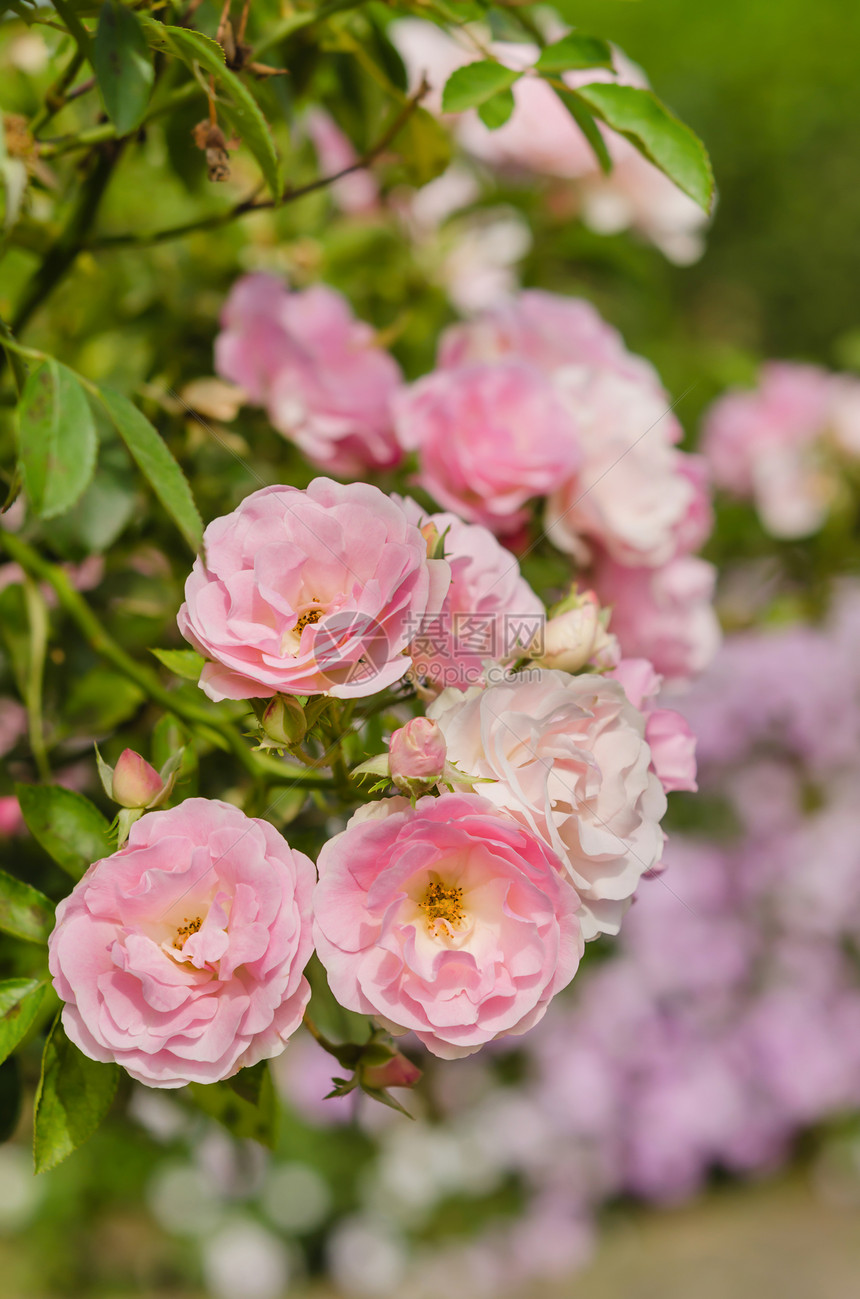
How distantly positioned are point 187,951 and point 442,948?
0.10m

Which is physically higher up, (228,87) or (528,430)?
(228,87)

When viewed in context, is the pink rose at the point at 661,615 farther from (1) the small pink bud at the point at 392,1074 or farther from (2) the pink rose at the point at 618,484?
(1) the small pink bud at the point at 392,1074

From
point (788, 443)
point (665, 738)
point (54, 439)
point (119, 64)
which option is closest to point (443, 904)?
point (665, 738)

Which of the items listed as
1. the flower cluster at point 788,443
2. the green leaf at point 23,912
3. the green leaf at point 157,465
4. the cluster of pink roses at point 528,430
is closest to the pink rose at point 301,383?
the cluster of pink roses at point 528,430

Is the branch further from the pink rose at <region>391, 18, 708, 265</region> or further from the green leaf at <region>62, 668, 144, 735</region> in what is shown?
the pink rose at <region>391, 18, 708, 265</region>

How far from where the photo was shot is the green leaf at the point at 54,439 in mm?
380

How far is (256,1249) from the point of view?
6.30ft

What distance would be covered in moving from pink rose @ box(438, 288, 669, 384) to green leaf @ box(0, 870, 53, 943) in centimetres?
43

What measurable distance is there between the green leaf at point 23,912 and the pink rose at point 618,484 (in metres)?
0.36

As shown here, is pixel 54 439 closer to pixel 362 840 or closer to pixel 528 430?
pixel 362 840

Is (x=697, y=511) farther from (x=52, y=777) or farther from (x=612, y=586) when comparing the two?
(x=52, y=777)

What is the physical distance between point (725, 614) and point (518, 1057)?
1164 mm

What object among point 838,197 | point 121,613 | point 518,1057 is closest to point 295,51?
point 121,613

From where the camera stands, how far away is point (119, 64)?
1.30 feet
